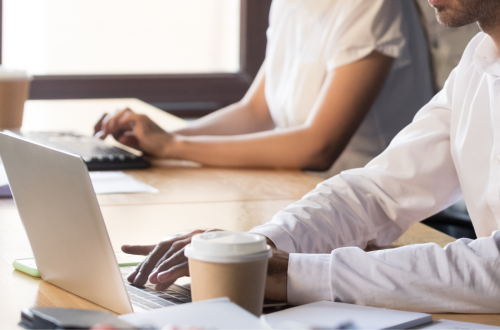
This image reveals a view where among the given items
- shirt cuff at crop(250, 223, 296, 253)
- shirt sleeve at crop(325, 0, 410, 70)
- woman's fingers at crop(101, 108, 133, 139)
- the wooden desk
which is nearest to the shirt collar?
the wooden desk

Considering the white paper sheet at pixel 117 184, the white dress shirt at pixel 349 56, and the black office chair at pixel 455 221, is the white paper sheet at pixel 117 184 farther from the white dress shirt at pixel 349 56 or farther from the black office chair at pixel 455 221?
the black office chair at pixel 455 221

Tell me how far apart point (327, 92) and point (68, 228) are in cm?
108

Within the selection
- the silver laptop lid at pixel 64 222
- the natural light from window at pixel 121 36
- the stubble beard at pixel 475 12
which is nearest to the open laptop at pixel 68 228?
the silver laptop lid at pixel 64 222

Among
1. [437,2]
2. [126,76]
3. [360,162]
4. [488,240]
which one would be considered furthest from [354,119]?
[126,76]

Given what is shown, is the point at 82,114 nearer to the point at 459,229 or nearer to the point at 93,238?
the point at 459,229

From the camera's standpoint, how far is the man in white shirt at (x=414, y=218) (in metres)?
0.65

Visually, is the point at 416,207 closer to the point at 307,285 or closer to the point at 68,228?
the point at 307,285

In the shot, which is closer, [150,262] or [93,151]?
[150,262]

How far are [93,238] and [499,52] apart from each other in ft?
2.27

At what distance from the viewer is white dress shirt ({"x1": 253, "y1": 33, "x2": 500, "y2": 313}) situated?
659 millimetres

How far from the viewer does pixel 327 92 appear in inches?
62.4

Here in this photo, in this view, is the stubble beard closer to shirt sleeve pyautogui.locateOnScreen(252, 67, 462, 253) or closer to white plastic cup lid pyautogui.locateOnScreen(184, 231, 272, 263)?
shirt sleeve pyautogui.locateOnScreen(252, 67, 462, 253)

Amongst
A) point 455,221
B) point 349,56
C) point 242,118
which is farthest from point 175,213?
point 242,118

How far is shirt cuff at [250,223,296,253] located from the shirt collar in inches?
15.7
